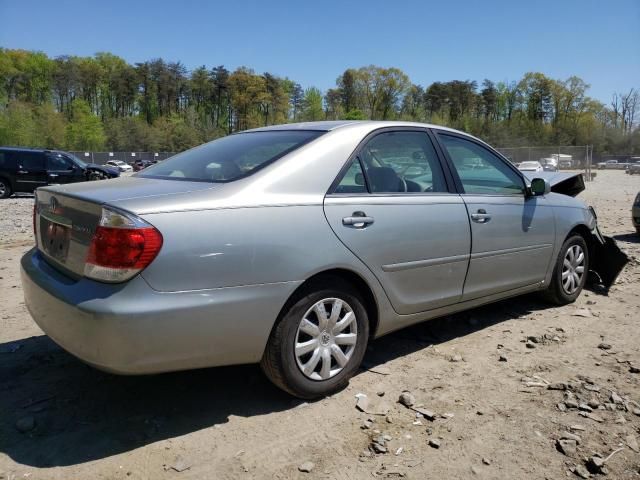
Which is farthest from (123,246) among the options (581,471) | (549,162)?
(549,162)

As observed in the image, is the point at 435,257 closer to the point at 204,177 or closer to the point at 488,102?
the point at 204,177

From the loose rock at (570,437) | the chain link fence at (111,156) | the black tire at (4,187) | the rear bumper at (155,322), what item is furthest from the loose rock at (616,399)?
the chain link fence at (111,156)

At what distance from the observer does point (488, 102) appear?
326ft

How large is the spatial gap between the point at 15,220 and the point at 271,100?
8364 centimetres

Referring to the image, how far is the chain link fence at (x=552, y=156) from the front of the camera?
128 feet

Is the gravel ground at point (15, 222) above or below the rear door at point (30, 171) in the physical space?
below

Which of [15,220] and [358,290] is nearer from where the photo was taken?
[358,290]

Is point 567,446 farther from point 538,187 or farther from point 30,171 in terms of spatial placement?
point 30,171

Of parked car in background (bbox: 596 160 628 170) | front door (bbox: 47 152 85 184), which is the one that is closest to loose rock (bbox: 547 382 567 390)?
front door (bbox: 47 152 85 184)

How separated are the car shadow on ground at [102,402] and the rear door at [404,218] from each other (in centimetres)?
65

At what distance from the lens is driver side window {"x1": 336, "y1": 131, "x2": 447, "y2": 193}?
3301mm

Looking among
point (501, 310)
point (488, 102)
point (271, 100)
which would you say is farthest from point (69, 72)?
point (501, 310)

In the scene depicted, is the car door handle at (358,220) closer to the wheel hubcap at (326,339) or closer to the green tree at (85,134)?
the wheel hubcap at (326,339)

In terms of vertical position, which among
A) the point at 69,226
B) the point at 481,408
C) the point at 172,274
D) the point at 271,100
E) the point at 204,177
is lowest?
the point at 481,408
